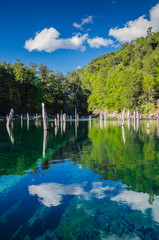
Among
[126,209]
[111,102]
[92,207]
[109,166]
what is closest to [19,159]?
[109,166]

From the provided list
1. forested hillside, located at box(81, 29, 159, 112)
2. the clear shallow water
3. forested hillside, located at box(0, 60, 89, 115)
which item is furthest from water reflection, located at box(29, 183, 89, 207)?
forested hillside, located at box(81, 29, 159, 112)

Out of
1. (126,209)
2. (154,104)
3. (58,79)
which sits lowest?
(126,209)

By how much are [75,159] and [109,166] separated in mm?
2277

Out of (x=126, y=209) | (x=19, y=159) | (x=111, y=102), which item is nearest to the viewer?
(x=126, y=209)

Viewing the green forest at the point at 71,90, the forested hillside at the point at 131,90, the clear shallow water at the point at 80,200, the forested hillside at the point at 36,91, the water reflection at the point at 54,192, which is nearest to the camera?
the clear shallow water at the point at 80,200

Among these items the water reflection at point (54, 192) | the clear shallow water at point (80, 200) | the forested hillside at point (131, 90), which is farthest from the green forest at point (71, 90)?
the water reflection at point (54, 192)

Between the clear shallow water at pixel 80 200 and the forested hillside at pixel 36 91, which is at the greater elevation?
the forested hillside at pixel 36 91

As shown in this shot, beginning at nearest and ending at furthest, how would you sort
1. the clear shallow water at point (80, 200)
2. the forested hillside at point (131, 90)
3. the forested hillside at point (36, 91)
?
the clear shallow water at point (80, 200) → the forested hillside at point (36, 91) → the forested hillside at point (131, 90)

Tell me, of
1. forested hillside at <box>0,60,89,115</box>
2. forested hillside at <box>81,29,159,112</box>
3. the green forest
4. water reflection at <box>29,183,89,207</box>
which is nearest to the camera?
water reflection at <box>29,183,89,207</box>

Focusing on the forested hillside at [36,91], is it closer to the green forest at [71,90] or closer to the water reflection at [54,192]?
the green forest at [71,90]

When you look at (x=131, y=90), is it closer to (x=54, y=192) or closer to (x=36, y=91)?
(x=36, y=91)

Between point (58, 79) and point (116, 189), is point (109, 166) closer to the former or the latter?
point (116, 189)

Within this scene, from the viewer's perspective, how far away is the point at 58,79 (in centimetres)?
7825

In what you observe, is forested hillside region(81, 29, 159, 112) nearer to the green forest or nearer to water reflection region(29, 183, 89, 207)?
the green forest
